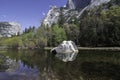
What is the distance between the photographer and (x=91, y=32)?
9938cm

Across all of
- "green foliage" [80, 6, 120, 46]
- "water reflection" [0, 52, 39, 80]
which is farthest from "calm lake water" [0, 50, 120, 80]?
"green foliage" [80, 6, 120, 46]

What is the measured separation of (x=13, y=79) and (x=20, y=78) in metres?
0.93

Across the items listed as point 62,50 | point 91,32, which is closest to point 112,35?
point 91,32

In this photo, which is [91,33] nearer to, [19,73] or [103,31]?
[103,31]

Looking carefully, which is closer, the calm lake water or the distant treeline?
the calm lake water

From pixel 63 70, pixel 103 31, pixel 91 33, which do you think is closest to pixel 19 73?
pixel 63 70

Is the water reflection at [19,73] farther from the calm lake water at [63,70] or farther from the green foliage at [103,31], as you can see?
the green foliage at [103,31]

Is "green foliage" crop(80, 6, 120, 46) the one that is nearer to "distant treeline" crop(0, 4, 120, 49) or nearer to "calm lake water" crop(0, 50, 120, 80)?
"distant treeline" crop(0, 4, 120, 49)

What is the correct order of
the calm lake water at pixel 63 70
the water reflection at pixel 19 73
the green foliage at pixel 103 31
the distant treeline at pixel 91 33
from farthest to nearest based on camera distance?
the distant treeline at pixel 91 33 < the green foliage at pixel 103 31 < the water reflection at pixel 19 73 < the calm lake water at pixel 63 70

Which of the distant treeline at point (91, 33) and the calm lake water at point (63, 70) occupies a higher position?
the distant treeline at point (91, 33)

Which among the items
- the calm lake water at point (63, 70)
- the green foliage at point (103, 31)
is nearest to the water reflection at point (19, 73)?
the calm lake water at point (63, 70)

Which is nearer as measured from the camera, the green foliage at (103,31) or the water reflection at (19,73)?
the water reflection at (19,73)

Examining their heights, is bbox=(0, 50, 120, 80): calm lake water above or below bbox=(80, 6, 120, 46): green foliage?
below

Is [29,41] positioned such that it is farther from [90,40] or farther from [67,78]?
[67,78]
